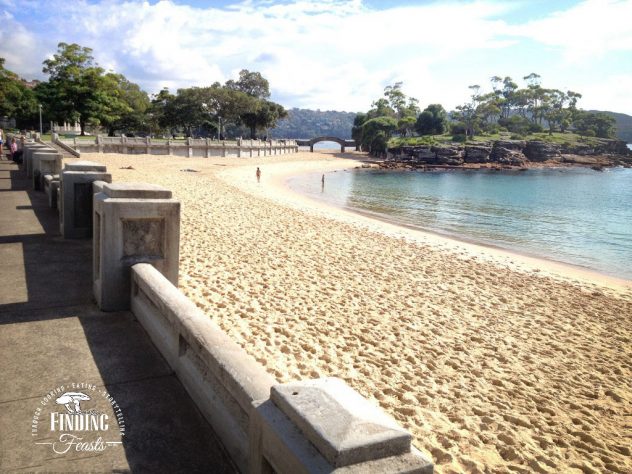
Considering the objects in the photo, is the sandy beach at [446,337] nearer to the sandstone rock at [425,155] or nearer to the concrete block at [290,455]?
the concrete block at [290,455]

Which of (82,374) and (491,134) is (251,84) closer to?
(491,134)

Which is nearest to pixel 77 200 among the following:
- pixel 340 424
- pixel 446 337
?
pixel 446 337

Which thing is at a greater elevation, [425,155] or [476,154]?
[476,154]

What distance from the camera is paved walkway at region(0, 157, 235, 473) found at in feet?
9.71

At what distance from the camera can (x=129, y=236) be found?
17.6ft

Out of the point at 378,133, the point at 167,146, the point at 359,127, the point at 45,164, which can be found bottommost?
the point at 45,164

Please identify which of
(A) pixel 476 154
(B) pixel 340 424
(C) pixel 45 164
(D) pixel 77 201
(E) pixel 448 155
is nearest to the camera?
(B) pixel 340 424

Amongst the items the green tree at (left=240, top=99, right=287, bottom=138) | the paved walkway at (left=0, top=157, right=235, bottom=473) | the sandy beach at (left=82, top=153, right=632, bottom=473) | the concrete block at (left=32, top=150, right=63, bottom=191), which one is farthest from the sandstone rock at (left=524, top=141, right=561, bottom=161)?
the paved walkway at (left=0, top=157, right=235, bottom=473)

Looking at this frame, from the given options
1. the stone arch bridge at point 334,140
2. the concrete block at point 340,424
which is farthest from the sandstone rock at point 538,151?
the concrete block at point 340,424

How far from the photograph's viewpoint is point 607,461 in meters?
5.79

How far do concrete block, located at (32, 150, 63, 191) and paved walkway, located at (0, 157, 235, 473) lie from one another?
24.5 feet

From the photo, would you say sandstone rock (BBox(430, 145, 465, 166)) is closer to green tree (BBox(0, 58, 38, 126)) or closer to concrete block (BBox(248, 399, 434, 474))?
green tree (BBox(0, 58, 38, 126))

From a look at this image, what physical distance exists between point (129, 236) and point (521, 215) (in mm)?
36254

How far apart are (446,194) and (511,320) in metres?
41.4
